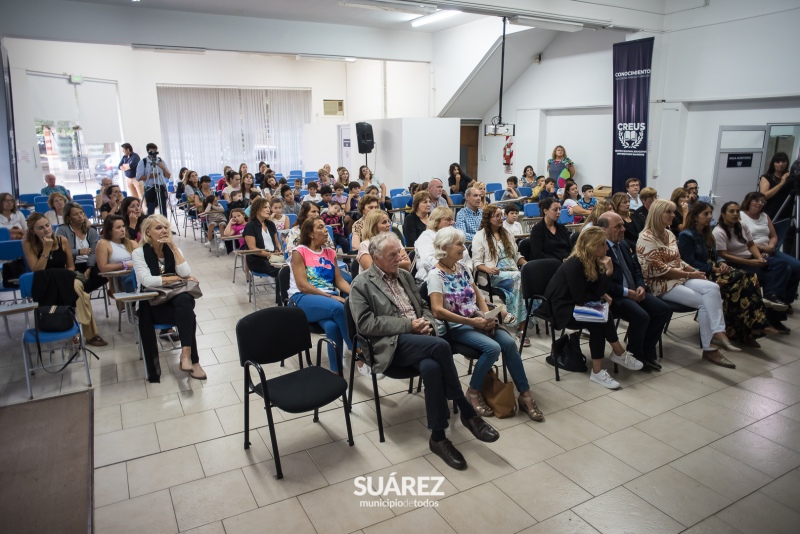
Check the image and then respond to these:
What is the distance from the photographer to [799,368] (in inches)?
174

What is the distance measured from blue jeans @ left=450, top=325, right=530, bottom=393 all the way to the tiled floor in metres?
0.30

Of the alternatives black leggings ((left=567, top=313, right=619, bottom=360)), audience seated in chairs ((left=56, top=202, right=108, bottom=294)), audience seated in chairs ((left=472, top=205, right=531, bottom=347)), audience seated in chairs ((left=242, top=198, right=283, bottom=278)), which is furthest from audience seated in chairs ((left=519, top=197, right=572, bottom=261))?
audience seated in chairs ((left=56, top=202, right=108, bottom=294))

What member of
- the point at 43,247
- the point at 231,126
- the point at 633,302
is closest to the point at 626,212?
the point at 633,302

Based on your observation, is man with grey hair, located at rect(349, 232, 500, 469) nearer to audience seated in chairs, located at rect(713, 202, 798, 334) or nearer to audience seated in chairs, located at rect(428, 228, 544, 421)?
audience seated in chairs, located at rect(428, 228, 544, 421)

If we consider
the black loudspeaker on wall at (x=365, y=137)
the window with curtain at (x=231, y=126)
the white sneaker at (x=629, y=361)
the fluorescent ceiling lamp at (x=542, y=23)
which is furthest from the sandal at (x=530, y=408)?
the window with curtain at (x=231, y=126)

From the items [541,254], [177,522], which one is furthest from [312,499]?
[541,254]

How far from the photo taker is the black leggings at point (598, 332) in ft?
13.2

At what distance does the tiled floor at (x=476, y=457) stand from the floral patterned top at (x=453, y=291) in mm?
752

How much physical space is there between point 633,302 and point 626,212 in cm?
135

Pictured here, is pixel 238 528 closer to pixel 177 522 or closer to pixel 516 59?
pixel 177 522

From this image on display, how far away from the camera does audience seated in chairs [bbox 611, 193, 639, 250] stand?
5184 mm

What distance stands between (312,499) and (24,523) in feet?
4.68

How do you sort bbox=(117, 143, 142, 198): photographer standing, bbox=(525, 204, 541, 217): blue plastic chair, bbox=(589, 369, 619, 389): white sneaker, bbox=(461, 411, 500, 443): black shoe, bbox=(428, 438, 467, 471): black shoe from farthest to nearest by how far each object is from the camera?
bbox=(117, 143, 142, 198): photographer standing < bbox=(525, 204, 541, 217): blue plastic chair < bbox=(589, 369, 619, 389): white sneaker < bbox=(461, 411, 500, 443): black shoe < bbox=(428, 438, 467, 471): black shoe

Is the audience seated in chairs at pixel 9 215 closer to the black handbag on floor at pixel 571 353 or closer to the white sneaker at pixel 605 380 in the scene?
the black handbag on floor at pixel 571 353
